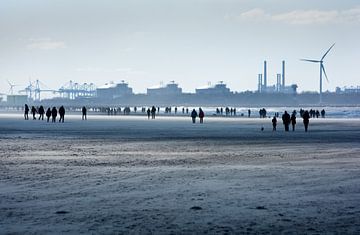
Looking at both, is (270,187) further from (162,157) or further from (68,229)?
(162,157)

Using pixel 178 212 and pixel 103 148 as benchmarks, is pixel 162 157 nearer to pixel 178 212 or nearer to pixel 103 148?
pixel 103 148

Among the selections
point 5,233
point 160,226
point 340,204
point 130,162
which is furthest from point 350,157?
point 5,233

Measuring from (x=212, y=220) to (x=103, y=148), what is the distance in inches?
538

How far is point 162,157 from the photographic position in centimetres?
1750

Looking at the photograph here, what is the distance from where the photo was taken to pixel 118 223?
7883 millimetres

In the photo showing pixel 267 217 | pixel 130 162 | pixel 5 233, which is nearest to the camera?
pixel 5 233

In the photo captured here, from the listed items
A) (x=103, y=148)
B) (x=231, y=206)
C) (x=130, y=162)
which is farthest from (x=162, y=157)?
(x=231, y=206)

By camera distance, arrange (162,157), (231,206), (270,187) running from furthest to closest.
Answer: (162,157) < (270,187) < (231,206)

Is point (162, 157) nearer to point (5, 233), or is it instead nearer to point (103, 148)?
point (103, 148)

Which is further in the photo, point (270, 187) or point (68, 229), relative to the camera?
point (270, 187)

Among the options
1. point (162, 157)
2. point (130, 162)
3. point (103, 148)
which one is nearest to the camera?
point (130, 162)

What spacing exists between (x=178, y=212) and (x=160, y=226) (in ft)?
3.26

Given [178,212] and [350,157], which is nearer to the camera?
[178,212]

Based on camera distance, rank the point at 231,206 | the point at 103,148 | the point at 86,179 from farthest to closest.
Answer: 1. the point at 103,148
2. the point at 86,179
3. the point at 231,206
